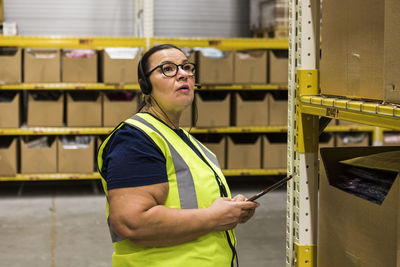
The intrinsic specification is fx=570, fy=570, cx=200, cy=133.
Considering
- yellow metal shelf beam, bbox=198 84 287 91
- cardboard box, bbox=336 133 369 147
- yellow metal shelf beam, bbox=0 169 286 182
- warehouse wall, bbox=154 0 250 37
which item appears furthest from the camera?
warehouse wall, bbox=154 0 250 37

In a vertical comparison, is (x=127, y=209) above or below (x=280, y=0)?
below

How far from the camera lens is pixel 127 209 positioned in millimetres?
1589

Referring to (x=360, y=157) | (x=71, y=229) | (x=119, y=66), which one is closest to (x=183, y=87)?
(x=360, y=157)

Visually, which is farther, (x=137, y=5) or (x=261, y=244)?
(x=137, y=5)

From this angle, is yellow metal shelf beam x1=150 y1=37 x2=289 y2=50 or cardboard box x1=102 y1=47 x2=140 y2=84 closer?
cardboard box x1=102 y1=47 x2=140 y2=84

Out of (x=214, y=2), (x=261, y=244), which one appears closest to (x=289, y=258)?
(x=261, y=244)

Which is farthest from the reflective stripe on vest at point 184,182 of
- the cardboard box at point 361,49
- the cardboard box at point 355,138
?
the cardboard box at point 355,138

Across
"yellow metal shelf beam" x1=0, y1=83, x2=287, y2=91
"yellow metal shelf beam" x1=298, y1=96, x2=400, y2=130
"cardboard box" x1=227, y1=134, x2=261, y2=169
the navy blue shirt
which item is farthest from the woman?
"cardboard box" x1=227, y1=134, x2=261, y2=169

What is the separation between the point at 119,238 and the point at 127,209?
188mm

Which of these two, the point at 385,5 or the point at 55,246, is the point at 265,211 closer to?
the point at 55,246

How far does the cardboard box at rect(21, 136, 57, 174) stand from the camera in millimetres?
6266

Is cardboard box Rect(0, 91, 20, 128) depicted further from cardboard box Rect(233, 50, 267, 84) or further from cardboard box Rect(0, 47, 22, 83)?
cardboard box Rect(233, 50, 267, 84)

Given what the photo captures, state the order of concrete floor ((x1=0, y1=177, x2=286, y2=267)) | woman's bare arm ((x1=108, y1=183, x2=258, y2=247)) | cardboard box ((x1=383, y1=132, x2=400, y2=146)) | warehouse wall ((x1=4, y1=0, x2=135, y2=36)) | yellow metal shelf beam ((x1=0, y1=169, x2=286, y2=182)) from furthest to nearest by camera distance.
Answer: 1. warehouse wall ((x1=4, y1=0, x2=135, y2=36))
2. cardboard box ((x1=383, y1=132, x2=400, y2=146))
3. yellow metal shelf beam ((x1=0, y1=169, x2=286, y2=182))
4. concrete floor ((x1=0, y1=177, x2=286, y2=267))
5. woman's bare arm ((x1=108, y1=183, x2=258, y2=247))

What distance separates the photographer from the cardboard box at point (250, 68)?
641cm
